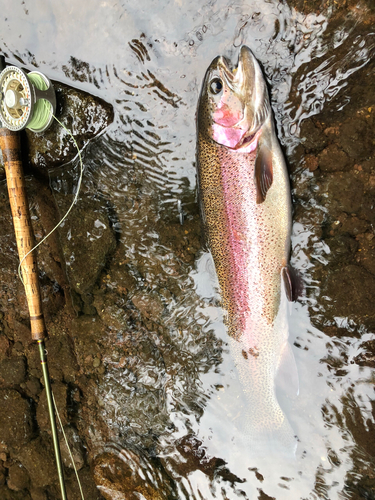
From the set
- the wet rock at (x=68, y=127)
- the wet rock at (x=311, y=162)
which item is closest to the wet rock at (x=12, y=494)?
the wet rock at (x=68, y=127)

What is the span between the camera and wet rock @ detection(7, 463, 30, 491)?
2996 millimetres

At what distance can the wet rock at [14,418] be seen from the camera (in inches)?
112

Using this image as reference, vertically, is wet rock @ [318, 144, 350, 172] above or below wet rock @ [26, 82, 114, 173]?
below

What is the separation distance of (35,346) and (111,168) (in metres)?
1.66

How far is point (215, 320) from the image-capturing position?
245cm

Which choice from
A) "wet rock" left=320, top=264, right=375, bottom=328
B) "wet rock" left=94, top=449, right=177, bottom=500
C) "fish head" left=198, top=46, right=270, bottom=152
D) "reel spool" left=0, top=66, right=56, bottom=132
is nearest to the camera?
"fish head" left=198, top=46, right=270, bottom=152

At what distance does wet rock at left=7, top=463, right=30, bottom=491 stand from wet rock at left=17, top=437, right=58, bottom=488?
0.36 feet

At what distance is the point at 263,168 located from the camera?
2.00 m

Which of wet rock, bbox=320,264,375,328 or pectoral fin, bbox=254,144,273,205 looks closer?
pectoral fin, bbox=254,144,273,205

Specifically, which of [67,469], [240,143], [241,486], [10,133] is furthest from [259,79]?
[67,469]

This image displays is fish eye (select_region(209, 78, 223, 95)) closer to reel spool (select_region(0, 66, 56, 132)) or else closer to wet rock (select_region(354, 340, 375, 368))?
reel spool (select_region(0, 66, 56, 132))

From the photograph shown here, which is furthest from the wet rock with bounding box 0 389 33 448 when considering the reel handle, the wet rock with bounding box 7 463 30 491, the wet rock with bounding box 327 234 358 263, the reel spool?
the wet rock with bounding box 327 234 358 263

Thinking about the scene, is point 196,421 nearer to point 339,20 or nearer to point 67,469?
point 67,469

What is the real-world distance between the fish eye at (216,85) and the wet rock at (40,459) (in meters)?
3.14
